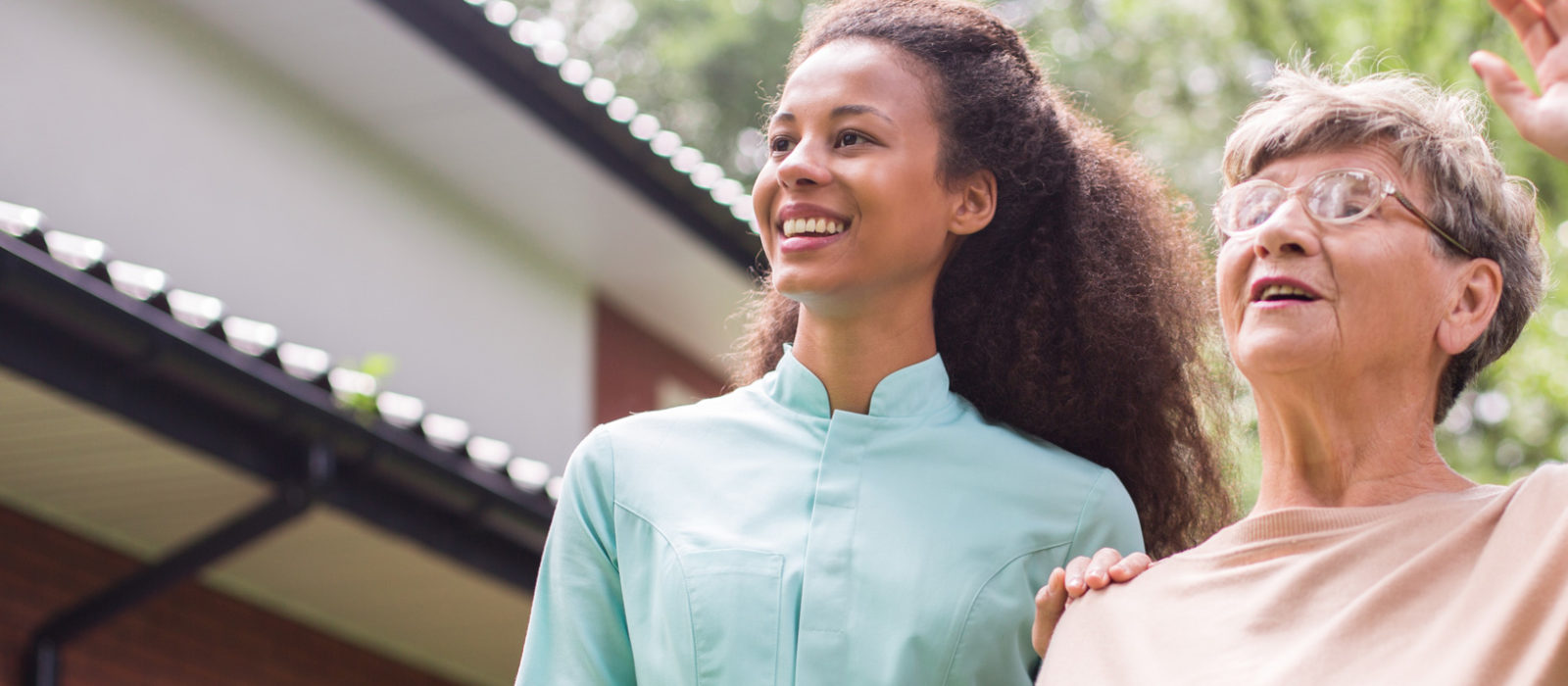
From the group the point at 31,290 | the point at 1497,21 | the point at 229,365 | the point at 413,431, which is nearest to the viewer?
the point at 31,290

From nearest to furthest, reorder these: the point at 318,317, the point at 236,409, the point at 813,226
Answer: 1. the point at 813,226
2. the point at 236,409
3. the point at 318,317

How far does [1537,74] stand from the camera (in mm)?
1578

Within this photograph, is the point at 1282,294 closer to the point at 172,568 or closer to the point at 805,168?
the point at 805,168

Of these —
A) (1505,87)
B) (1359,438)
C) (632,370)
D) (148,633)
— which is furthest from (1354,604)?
(632,370)

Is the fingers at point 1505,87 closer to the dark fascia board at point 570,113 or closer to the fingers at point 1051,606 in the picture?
the fingers at point 1051,606

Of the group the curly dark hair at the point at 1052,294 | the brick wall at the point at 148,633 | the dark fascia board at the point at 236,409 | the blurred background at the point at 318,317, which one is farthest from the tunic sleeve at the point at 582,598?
the brick wall at the point at 148,633

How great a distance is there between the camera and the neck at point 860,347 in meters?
2.41

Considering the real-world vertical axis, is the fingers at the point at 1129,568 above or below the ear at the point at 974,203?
below

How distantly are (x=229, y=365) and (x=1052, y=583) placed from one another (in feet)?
9.97

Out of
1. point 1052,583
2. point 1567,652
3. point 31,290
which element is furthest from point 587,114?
point 1567,652

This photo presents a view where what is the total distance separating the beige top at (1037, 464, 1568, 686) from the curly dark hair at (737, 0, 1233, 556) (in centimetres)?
54

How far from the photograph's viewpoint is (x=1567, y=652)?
5.02 feet

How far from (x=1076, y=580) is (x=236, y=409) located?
3277mm

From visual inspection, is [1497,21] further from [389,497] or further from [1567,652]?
[1567,652]
